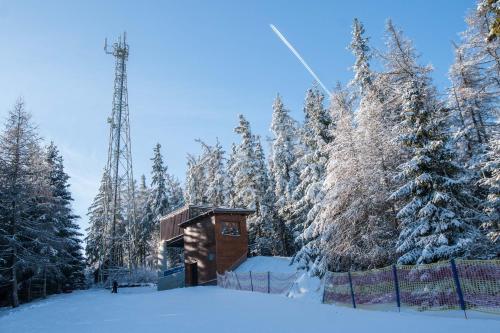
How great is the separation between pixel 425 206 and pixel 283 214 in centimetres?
2629

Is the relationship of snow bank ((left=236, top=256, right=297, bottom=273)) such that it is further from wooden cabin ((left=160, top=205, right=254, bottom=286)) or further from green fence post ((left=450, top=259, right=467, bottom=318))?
green fence post ((left=450, top=259, right=467, bottom=318))

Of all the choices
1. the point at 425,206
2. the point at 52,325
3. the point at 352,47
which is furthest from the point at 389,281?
the point at 352,47

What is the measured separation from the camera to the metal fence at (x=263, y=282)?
78.5ft

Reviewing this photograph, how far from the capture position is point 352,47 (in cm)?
3331

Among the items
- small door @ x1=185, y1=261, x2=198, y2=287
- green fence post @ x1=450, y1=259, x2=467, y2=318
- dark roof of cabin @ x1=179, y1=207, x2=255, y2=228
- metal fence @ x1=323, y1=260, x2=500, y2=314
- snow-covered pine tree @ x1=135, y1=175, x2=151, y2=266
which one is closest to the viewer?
metal fence @ x1=323, y1=260, x2=500, y2=314

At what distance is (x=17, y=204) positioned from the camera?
104 ft

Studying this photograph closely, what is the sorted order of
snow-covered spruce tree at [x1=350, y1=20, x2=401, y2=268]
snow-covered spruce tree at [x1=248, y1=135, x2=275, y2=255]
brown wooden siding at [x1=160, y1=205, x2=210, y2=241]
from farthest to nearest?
1. snow-covered spruce tree at [x1=248, y1=135, x2=275, y2=255]
2. brown wooden siding at [x1=160, y1=205, x2=210, y2=241]
3. snow-covered spruce tree at [x1=350, y1=20, x2=401, y2=268]

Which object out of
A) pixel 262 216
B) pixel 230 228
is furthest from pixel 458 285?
pixel 262 216

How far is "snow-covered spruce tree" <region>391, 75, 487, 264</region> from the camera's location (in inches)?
643

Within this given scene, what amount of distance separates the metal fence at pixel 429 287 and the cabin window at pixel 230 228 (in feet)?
64.9

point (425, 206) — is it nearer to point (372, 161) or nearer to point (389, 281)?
point (389, 281)

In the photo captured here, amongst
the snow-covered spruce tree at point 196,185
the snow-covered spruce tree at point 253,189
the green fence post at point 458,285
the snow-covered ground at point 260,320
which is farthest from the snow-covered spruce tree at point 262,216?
the green fence post at point 458,285

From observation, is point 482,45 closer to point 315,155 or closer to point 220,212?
point 315,155

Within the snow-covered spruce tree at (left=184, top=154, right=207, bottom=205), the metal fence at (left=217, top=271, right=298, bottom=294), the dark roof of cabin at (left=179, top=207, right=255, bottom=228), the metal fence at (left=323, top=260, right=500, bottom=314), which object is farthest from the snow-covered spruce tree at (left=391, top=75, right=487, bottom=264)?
the snow-covered spruce tree at (left=184, top=154, right=207, bottom=205)
